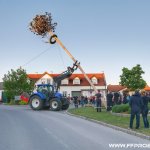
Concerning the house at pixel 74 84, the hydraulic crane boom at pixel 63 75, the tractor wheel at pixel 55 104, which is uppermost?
the house at pixel 74 84

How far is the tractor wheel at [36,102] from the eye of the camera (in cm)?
4194

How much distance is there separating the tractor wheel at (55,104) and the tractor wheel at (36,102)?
3.39ft

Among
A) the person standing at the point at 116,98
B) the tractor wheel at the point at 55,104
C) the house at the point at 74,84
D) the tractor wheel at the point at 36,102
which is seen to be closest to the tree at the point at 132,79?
the house at the point at 74,84

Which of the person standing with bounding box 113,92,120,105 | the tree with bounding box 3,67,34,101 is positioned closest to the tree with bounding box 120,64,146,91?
the tree with bounding box 3,67,34,101

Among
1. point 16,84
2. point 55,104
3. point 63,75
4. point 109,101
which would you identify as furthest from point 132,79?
point 109,101

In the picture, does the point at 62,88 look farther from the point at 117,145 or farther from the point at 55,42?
the point at 117,145

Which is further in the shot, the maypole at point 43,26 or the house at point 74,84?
the house at point 74,84

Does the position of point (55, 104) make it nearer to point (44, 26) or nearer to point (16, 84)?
point (44, 26)

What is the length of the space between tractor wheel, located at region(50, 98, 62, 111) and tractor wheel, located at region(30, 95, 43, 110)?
1034 millimetres

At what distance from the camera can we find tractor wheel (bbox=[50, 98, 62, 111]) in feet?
135

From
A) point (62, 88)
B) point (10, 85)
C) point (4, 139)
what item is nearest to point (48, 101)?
point (4, 139)

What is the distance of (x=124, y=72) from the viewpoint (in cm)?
10544

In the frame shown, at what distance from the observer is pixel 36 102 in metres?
42.4

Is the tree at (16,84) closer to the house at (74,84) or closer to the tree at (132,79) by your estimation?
the house at (74,84)
